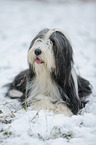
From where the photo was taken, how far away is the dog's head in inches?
107

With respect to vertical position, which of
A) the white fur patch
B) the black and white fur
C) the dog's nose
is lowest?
the white fur patch

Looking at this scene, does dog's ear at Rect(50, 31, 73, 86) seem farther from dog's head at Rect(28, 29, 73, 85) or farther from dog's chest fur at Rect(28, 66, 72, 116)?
dog's chest fur at Rect(28, 66, 72, 116)

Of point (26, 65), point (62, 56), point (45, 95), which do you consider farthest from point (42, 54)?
point (26, 65)

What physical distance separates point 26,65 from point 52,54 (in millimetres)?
2873

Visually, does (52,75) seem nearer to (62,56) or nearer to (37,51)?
(62,56)

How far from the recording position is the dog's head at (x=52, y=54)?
8.89 feet

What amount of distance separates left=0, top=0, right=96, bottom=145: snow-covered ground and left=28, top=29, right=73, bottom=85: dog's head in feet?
0.94

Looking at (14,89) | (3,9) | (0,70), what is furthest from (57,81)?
(3,9)

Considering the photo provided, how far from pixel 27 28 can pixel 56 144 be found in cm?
791

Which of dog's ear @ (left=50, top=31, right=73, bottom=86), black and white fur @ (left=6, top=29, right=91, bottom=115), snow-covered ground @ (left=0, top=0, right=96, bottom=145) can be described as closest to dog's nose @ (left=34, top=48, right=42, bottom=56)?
black and white fur @ (left=6, top=29, right=91, bottom=115)

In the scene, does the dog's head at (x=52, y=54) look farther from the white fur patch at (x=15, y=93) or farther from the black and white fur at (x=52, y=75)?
the white fur patch at (x=15, y=93)

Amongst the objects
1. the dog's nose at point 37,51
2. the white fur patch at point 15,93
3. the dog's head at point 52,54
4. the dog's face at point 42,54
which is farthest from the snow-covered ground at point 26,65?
the dog's nose at point 37,51

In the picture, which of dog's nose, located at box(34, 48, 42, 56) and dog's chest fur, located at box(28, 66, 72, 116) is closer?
dog's nose, located at box(34, 48, 42, 56)

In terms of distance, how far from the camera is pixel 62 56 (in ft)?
9.13
